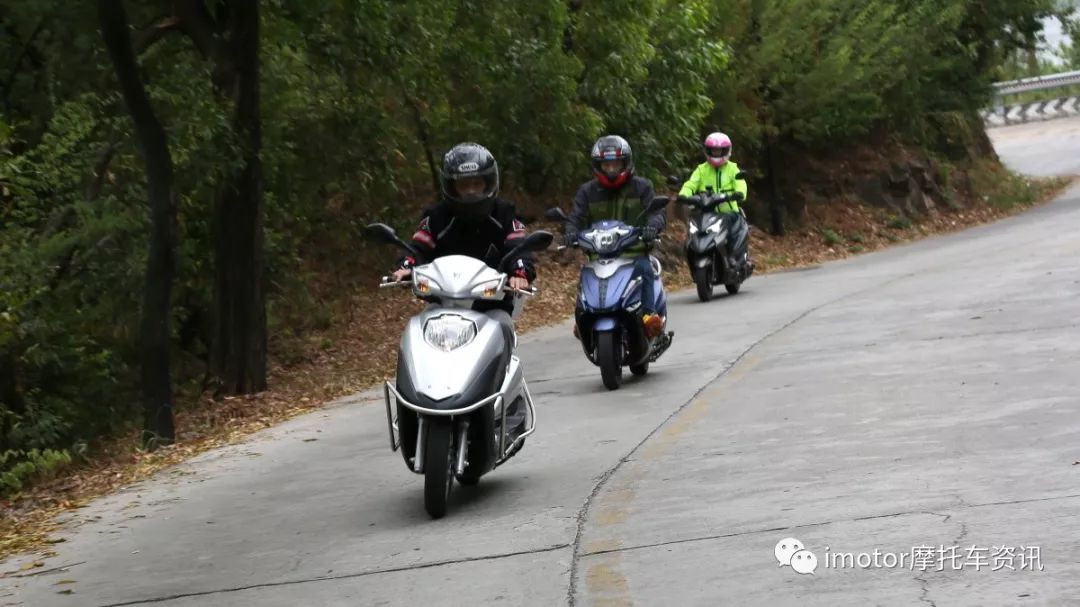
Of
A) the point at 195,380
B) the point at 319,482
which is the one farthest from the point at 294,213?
the point at 319,482

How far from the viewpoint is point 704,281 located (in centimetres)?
2166

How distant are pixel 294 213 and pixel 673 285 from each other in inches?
252

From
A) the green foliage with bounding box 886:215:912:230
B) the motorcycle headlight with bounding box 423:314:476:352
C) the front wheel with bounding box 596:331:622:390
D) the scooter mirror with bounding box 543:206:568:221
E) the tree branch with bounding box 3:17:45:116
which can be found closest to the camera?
the motorcycle headlight with bounding box 423:314:476:352

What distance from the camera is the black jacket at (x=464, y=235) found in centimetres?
987

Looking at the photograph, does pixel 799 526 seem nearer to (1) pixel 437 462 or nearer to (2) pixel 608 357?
(1) pixel 437 462

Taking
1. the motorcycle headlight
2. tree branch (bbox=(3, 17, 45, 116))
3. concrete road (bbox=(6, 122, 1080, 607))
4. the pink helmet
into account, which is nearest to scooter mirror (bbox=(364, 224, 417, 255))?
the motorcycle headlight

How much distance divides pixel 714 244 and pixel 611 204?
6744 mm

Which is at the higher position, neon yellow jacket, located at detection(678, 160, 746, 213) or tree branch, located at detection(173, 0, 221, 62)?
tree branch, located at detection(173, 0, 221, 62)

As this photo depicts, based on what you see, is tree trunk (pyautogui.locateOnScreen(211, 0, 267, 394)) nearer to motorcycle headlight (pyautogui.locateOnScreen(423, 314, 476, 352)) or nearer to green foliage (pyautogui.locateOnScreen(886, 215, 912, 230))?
motorcycle headlight (pyautogui.locateOnScreen(423, 314, 476, 352))

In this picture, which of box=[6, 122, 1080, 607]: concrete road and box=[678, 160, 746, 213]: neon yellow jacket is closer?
box=[6, 122, 1080, 607]: concrete road

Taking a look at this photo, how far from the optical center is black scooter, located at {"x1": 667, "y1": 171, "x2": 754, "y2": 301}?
2166cm

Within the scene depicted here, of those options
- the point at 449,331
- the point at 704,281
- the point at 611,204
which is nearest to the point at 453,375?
the point at 449,331

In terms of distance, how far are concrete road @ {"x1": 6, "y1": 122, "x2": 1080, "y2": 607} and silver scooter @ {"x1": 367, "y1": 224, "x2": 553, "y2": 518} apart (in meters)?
0.32

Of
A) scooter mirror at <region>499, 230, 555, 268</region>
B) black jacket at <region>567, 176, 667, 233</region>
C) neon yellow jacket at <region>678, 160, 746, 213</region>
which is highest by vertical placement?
scooter mirror at <region>499, 230, 555, 268</region>
